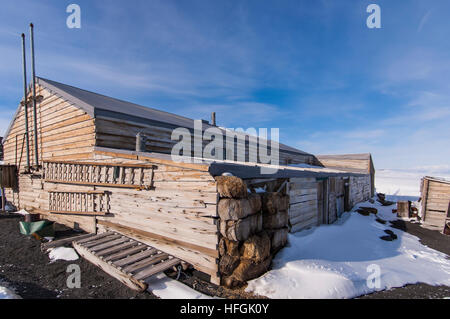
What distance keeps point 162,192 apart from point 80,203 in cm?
466

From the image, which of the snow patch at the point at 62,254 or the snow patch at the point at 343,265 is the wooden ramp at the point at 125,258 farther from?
the snow patch at the point at 343,265

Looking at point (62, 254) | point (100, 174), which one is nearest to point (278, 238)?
point (100, 174)

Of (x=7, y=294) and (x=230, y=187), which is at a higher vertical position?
(x=230, y=187)

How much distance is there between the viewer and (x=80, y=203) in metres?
8.49

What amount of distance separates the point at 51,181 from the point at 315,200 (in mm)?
11386

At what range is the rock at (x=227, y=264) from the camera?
4.90 m

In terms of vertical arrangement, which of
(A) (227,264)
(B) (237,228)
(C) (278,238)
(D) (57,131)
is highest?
(D) (57,131)

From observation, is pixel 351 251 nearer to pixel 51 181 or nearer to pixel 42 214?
pixel 51 181

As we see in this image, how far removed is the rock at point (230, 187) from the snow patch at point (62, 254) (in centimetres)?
518

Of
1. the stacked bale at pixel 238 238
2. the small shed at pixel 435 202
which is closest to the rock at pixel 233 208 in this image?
the stacked bale at pixel 238 238

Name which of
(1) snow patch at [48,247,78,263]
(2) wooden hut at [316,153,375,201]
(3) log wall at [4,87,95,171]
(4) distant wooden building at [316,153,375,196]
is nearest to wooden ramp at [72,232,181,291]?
(1) snow patch at [48,247,78,263]

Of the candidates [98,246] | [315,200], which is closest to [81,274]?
[98,246]

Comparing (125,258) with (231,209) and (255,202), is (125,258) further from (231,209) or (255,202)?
(255,202)
